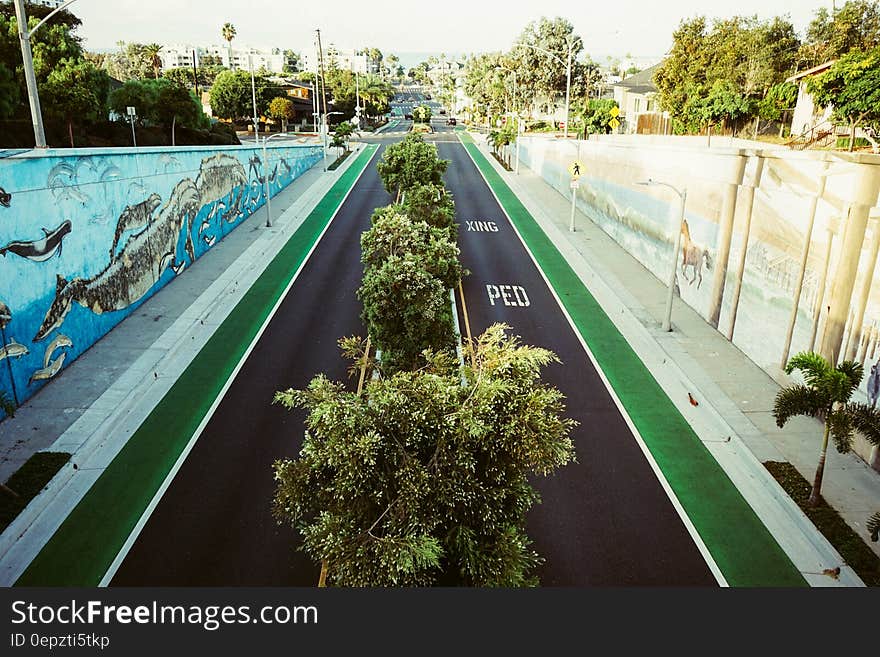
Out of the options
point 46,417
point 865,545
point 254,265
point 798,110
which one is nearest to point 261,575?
point 46,417

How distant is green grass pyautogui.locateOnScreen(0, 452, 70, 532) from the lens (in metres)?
14.0

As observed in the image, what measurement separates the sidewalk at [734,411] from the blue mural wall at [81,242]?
21133mm

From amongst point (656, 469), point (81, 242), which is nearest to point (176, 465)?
point (81, 242)

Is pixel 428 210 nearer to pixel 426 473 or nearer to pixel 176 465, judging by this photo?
pixel 176 465

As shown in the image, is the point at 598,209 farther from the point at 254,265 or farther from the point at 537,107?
the point at 537,107

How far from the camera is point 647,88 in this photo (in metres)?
99.5

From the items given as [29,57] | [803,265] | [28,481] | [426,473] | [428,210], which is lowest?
[28,481]

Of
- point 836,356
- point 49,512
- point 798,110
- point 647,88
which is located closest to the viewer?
point 49,512

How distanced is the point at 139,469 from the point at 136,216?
588 inches

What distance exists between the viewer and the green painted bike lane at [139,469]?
12.8 m

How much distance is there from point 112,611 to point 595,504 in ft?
37.8

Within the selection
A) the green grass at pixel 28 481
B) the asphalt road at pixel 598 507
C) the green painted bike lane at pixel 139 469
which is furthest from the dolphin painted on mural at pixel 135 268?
the asphalt road at pixel 598 507

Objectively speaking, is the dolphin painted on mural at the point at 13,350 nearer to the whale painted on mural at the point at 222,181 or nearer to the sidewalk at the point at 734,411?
the whale painted on mural at the point at 222,181

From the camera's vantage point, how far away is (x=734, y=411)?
1914cm
